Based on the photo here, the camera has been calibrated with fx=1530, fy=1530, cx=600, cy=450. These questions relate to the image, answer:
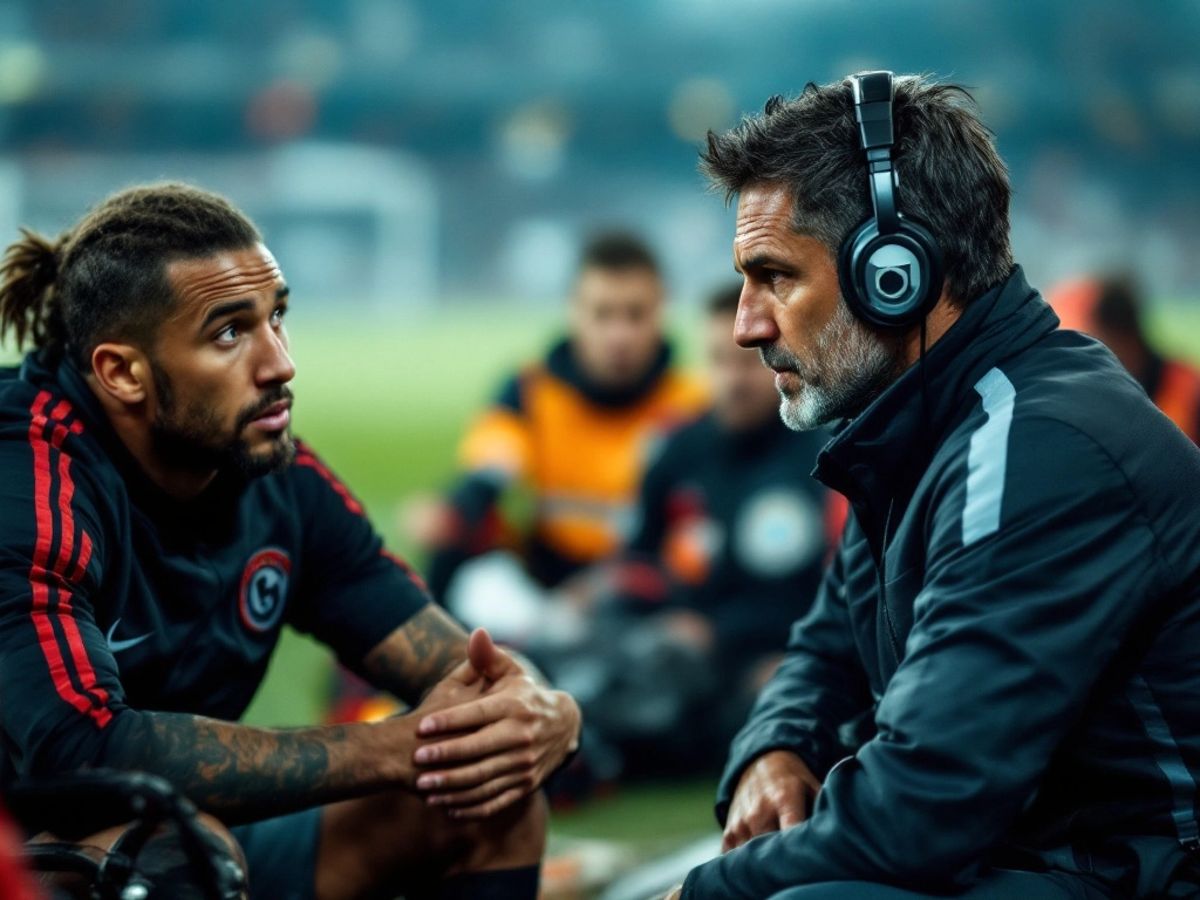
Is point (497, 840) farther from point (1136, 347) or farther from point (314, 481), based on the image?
point (1136, 347)

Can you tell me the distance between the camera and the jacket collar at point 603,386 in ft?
17.9

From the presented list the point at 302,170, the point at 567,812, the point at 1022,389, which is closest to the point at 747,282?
the point at 1022,389

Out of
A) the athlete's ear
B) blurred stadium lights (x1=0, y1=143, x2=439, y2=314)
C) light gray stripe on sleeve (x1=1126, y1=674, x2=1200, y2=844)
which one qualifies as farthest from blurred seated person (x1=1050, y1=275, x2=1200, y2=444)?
blurred stadium lights (x1=0, y1=143, x2=439, y2=314)

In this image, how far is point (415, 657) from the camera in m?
2.54

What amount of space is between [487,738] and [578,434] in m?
3.34

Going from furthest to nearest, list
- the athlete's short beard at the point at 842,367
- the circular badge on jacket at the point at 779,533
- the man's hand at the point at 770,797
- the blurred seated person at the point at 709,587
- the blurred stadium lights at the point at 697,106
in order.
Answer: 1. the blurred stadium lights at the point at 697,106
2. the circular badge on jacket at the point at 779,533
3. the blurred seated person at the point at 709,587
4. the man's hand at the point at 770,797
5. the athlete's short beard at the point at 842,367

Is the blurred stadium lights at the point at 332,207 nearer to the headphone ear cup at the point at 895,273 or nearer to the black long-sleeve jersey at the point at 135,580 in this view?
the black long-sleeve jersey at the point at 135,580

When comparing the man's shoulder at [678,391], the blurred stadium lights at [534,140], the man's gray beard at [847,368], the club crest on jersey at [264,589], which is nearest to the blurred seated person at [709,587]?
the man's shoulder at [678,391]

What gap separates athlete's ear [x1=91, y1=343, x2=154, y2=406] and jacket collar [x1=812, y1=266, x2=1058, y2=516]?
105cm

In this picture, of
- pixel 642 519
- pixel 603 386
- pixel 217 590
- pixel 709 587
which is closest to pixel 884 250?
pixel 217 590

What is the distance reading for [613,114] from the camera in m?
24.8

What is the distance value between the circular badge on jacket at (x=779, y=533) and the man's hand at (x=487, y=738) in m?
2.29

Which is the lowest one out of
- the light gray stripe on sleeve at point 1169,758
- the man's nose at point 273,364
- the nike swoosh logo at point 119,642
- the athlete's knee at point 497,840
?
the light gray stripe on sleeve at point 1169,758

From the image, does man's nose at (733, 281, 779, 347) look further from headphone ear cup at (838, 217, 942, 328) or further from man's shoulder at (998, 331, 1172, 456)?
man's shoulder at (998, 331, 1172, 456)
